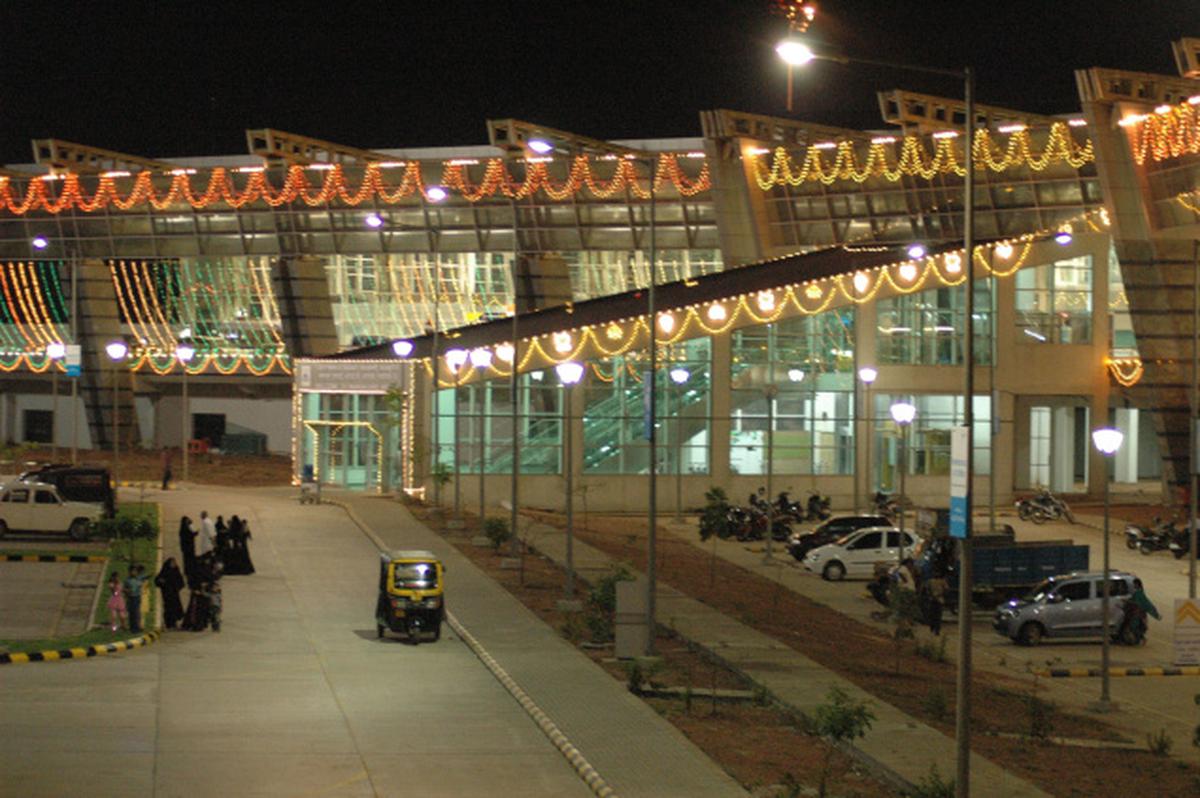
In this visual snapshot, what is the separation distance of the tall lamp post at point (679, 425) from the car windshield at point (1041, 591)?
20.3 metres

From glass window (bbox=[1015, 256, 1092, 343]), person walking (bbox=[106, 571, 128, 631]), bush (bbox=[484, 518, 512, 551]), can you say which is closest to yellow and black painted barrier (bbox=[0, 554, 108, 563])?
bush (bbox=[484, 518, 512, 551])

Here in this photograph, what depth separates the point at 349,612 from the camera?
32.5 metres


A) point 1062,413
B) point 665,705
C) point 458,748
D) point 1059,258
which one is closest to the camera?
point 458,748

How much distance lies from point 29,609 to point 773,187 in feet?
143

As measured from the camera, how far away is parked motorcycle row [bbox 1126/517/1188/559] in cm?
4794

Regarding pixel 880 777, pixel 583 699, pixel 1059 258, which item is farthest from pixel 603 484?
pixel 880 777

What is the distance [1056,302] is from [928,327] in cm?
485

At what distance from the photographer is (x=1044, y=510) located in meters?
56.0

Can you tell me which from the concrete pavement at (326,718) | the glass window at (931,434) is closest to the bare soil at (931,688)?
the concrete pavement at (326,718)

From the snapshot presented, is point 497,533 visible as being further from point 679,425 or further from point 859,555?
point 679,425

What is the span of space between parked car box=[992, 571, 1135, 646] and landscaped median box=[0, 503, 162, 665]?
16.0 meters

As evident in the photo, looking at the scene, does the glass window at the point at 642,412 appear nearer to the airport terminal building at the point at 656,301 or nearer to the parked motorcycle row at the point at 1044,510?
the airport terminal building at the point at 656,301

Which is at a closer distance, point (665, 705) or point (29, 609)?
point (665, 705)

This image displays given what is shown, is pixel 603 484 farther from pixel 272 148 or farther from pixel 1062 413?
pixel 272 148
